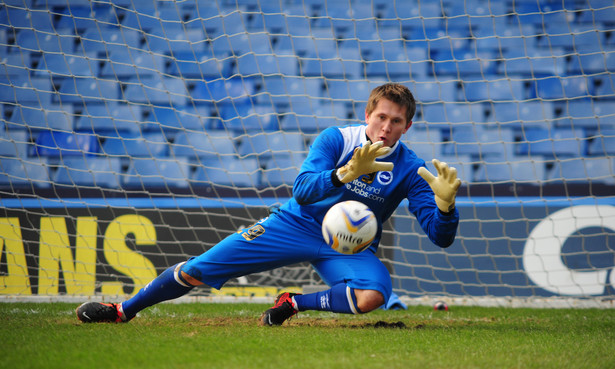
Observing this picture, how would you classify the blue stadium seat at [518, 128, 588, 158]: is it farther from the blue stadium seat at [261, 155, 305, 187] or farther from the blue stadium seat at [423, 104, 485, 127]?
the blue stadium seat at [261, 155, 305, 187]

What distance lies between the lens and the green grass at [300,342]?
2.40 meters

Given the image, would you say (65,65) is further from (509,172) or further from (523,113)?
(523,113)

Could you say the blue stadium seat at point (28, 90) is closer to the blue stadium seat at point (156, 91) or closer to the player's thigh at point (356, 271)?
the blue stadium seat at point (156, 91)

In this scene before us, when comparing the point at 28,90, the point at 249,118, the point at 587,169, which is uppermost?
the point at 28,90

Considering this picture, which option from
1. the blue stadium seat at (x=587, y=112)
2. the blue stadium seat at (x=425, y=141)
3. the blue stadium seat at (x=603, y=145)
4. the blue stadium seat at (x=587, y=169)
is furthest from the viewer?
the blue stadium seat at (x=587, y=112)

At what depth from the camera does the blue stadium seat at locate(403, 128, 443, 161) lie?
7.70 m

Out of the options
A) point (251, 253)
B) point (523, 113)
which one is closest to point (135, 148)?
point (251, 253)

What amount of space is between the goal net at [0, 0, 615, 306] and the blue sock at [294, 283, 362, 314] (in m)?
1.74

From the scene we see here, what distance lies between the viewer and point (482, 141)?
27.2 ft

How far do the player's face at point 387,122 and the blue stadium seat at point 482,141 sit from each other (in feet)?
15.4

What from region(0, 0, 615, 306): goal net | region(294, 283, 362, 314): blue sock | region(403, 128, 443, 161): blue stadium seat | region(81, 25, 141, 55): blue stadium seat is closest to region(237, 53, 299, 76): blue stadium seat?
region(0, 0, 615, 306): goal net

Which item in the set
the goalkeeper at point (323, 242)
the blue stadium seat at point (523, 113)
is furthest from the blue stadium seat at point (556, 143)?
the goalkeeper at point (323, 242)

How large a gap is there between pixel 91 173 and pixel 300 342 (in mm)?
5461

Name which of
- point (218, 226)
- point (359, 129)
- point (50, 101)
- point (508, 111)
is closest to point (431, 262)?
point (218, 226)
